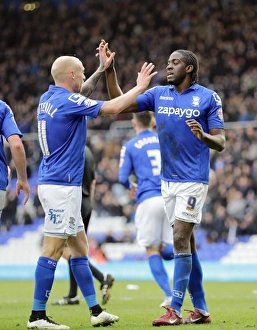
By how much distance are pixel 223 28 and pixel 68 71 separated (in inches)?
892

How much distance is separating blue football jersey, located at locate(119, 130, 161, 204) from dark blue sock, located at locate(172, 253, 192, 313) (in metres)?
3.51

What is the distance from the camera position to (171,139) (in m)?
7.37

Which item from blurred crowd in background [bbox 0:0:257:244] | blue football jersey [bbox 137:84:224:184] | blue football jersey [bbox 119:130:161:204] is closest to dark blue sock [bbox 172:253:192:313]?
blue football jersey [bbox 137:84:224:184]

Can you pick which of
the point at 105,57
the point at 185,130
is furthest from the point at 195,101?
the point at 105,57

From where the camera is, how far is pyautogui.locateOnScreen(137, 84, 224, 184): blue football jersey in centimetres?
728

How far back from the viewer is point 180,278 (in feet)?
23.2

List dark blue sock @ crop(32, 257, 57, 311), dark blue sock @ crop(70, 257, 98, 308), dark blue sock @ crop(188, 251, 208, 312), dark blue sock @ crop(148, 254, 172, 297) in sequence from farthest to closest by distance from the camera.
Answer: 1. dark blue sock @ crop(148, 254, 172, 297)
2. dark blue sock @ crop(188, 251, 208, 312)
3. dark blue sock @ crop(70, 257, 98, 308)
4. dark blue sock @ crop(32, 257, 57, 311)

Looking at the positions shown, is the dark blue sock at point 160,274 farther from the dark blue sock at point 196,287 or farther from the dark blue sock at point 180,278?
the dark blue sock at point 180,278

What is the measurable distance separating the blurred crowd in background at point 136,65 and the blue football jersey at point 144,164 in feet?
29.3

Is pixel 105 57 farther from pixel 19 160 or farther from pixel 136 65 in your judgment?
pixel 136 65

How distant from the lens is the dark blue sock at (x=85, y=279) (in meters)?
7.14

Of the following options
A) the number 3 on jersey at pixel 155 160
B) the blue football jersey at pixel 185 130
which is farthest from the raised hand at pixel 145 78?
the number 3 on jersey at pixel 155 160

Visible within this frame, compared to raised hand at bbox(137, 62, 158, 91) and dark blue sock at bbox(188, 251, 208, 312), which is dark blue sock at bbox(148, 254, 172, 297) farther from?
raised hand at bbox(137, 62, 158, 91)

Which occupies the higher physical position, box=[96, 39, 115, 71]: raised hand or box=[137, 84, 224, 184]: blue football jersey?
box=[96, 39, 115, 71]: raised hand
